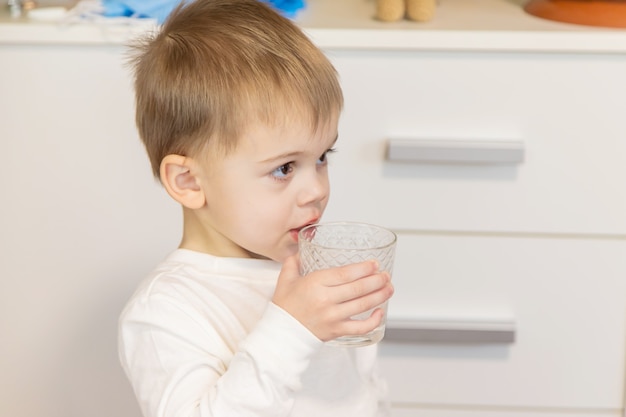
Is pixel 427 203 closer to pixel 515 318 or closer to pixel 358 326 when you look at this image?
pixel 515 318

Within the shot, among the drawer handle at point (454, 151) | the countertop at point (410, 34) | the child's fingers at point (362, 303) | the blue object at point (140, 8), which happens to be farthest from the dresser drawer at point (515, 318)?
the child's fingers at point (362, 303)

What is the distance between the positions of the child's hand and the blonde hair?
16 cm

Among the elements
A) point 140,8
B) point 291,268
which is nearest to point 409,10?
point 140,8

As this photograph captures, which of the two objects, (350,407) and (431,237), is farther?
(431,237)

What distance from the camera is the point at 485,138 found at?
1.33 meters

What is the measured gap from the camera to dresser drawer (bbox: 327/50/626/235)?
4.25 ft

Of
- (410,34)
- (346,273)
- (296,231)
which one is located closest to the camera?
(346,273)

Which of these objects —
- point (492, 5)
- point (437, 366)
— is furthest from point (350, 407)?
point (492, 5)

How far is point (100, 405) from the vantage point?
1468mm

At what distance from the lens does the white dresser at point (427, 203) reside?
130cm

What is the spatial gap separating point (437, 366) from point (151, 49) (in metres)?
0.72

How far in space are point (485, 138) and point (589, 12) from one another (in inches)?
8.7

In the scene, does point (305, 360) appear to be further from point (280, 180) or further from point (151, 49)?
point (151, 49)

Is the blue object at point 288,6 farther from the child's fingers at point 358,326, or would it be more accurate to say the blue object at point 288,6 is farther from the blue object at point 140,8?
the child's fingers at point 358,326
